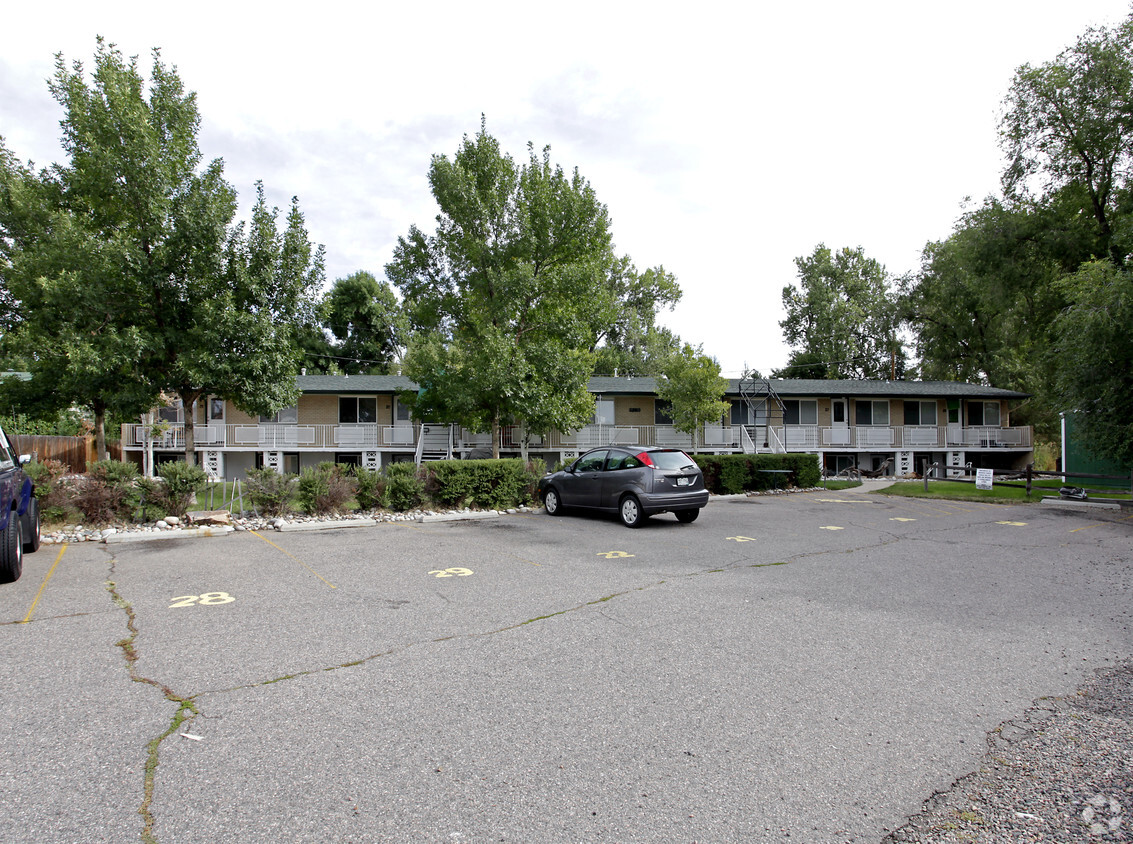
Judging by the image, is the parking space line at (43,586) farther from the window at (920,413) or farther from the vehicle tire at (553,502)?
the window at (920,413)

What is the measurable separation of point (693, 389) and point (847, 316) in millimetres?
27066

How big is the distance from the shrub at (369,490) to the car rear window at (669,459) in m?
5.99

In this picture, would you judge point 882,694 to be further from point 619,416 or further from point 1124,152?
point 1124,152

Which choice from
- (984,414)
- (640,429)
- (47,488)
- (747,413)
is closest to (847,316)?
(984,414)

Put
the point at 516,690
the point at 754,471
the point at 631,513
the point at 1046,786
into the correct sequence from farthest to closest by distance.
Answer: the point at 754,471 → the point at 631,513 → the point at 516,690 → the point at 1046,786

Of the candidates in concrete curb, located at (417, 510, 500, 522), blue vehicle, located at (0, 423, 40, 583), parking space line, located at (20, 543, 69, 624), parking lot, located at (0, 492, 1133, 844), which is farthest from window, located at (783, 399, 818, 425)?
blue vehicle, located at (0, 423, 40, 583)

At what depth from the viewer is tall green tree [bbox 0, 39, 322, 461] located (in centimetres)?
1291

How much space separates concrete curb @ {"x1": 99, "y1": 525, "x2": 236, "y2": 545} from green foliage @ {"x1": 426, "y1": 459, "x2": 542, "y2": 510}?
14.2 feet

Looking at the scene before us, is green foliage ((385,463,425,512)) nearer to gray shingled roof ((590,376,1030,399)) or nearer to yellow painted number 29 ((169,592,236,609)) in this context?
yellow painted number 29 ((169,592,236,609))

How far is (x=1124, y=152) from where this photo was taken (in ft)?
70.6

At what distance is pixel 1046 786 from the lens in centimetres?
303

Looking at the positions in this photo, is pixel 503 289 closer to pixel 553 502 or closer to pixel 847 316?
pixel 553 502

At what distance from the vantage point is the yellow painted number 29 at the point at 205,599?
20.9 ft

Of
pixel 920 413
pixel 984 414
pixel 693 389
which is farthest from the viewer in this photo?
pixel 984 414
